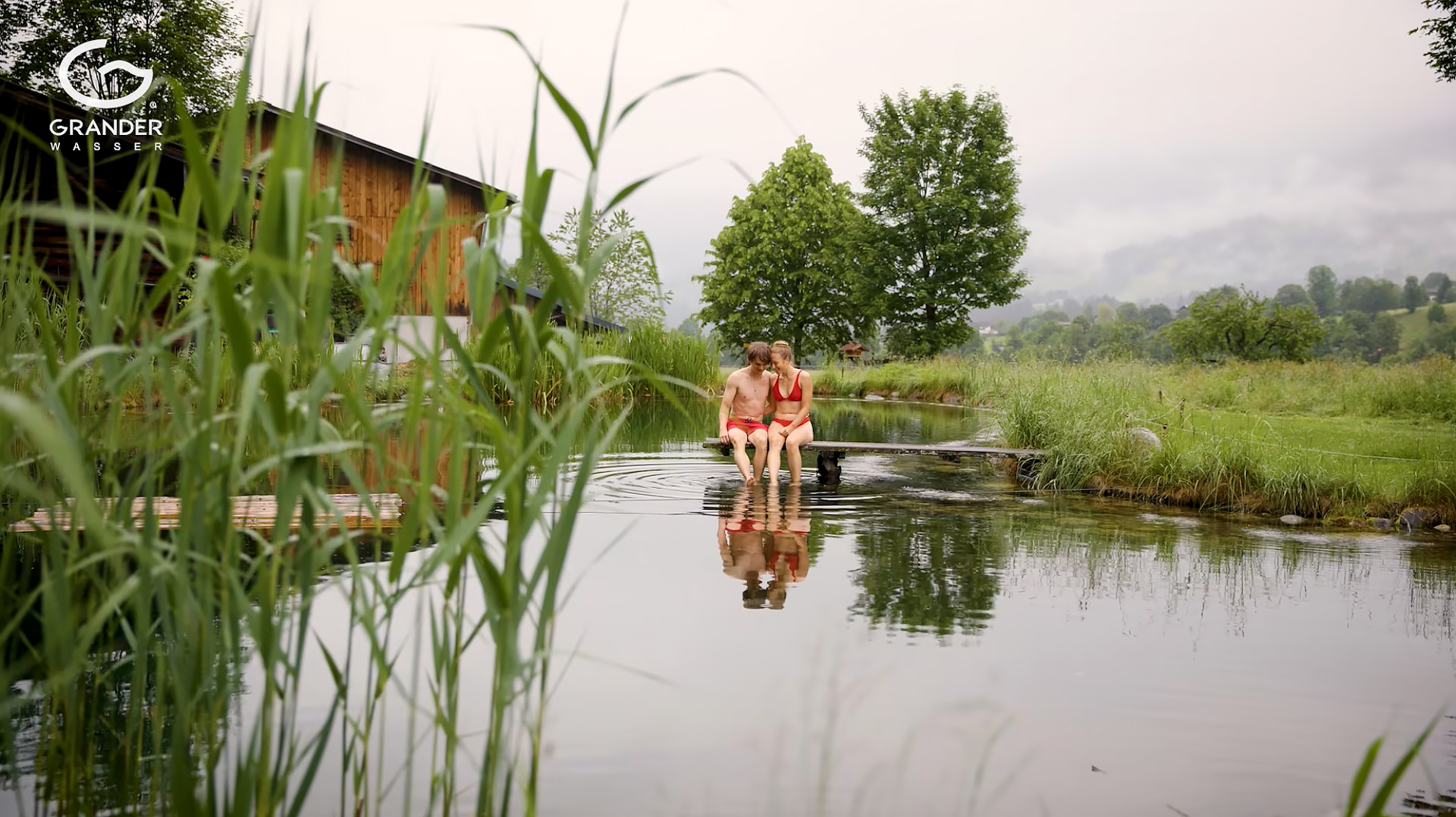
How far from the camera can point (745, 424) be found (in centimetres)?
966

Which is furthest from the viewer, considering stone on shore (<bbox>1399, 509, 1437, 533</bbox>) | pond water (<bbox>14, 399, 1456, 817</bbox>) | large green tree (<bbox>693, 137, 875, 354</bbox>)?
large green tree (<bbox>693, 137, 875, 354</bbox>)

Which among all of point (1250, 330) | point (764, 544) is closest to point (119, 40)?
point (764, 544)

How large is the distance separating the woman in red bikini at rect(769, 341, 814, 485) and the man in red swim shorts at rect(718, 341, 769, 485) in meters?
0.09

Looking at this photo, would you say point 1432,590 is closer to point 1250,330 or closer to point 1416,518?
point 1416,518

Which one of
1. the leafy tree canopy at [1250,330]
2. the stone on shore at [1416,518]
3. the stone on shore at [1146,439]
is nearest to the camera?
the stone on shore at [1416,518]

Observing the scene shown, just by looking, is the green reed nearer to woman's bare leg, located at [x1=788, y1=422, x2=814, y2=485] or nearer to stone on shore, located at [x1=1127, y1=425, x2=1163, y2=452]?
woman's bare leg, located at [x1=788, y1=422, x2=814, y2=485]

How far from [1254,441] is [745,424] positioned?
4.52 m

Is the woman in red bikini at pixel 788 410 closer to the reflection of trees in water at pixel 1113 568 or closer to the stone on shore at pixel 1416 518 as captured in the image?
the reflection of trees in water at pixel 1113 568

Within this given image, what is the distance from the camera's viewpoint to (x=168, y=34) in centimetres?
2394

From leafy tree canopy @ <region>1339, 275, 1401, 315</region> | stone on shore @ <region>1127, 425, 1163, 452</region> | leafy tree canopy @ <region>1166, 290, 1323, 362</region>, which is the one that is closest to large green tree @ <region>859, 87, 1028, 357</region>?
leafy tree canopy @ <region>1166, 290, 1323, 362</region>

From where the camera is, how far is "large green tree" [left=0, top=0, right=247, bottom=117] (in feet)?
78.0

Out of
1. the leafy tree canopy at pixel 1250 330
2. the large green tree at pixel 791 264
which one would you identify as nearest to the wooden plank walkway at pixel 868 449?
the large green tree at pixel 791 264

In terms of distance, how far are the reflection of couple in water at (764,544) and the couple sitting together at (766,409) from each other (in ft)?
1.79

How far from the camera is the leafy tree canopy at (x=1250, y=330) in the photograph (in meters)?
43.7
